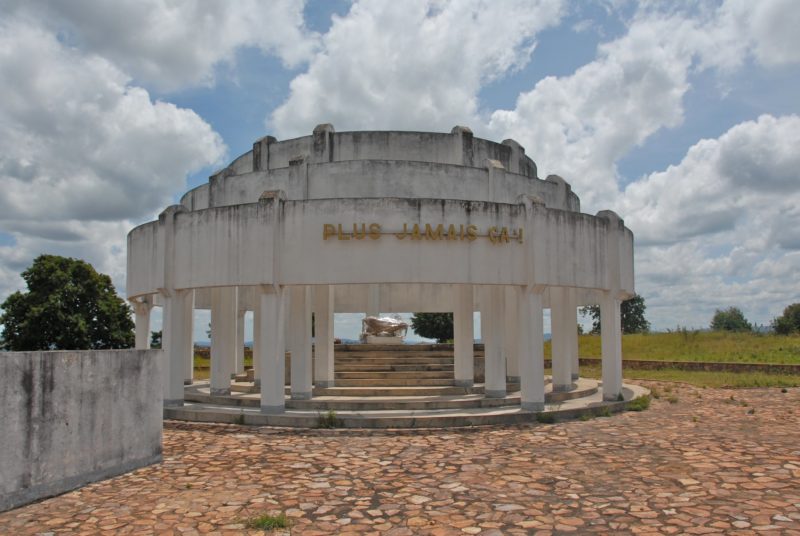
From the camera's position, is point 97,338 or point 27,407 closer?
point 27,407

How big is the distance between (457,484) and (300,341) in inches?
344

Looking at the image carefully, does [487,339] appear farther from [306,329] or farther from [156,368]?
[156,368]

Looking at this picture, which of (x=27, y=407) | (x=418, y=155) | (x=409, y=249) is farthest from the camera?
(x=418, y=155)

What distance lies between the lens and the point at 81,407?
10.4 metres

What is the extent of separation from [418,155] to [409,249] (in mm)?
5152

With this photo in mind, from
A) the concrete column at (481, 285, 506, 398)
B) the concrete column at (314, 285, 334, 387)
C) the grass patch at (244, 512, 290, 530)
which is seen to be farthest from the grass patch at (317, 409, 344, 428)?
the grass patch at (244, 512, 290, 530)

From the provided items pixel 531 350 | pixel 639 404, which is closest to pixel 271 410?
pixel 531 350

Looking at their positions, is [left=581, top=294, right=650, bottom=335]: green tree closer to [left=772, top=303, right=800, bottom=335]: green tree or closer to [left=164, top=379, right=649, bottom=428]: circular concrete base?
[left=772, top=303, right=800, bottom=335]: green tree

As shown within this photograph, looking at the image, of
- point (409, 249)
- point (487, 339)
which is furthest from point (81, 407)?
point (487, 339)

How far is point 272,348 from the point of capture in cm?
1620

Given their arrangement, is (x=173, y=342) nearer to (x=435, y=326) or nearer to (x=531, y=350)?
(x=531, y=350)

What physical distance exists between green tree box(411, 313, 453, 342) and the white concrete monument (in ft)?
101

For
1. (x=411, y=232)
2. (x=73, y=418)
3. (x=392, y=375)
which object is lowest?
(x=392, y=375)

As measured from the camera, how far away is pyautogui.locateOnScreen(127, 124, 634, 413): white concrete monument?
15.9 meters
